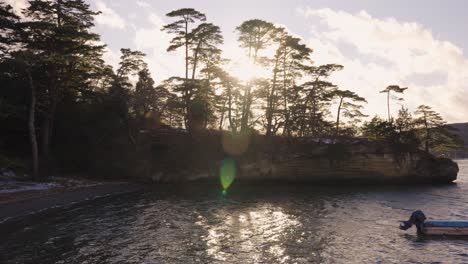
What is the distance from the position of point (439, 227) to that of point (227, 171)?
28916mm

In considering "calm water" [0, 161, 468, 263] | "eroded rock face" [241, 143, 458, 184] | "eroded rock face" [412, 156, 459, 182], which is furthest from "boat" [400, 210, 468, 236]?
"eroded rock face" [412, 156, 459, 182]

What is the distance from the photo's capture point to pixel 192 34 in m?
40.5

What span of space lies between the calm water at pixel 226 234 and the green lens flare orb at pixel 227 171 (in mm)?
15385

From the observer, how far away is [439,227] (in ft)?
58.1

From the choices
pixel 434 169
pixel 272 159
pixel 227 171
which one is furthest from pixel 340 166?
pixel 227 171

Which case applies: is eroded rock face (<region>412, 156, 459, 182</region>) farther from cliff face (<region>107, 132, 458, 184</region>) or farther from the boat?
the boat

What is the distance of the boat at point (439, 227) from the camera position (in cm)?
1755

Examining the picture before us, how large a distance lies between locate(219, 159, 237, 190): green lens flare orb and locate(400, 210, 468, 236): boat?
2745 cm

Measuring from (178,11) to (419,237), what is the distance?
1407 inches

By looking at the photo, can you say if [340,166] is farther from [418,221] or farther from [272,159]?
[418,221]

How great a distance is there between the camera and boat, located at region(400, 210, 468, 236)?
17.5 meters

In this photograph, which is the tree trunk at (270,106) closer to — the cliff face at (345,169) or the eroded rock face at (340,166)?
the eroded rock face at (340,166)

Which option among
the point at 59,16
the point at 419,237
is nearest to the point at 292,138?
the point at 419,237

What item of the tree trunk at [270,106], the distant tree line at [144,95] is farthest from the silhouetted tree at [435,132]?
the tree trunk at [270,106]
